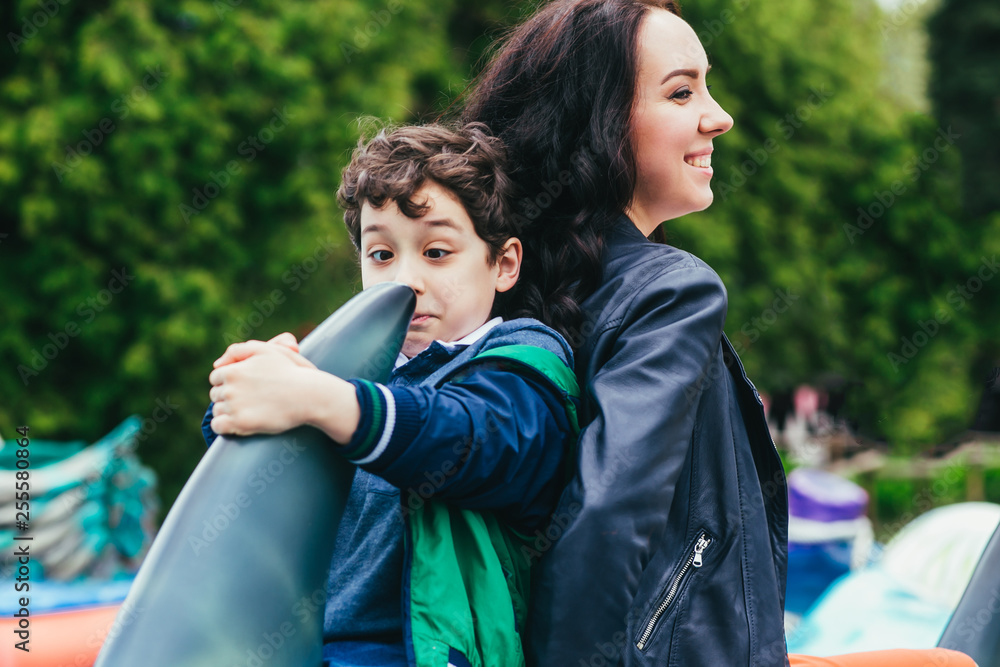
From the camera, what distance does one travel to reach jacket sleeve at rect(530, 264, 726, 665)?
134cm

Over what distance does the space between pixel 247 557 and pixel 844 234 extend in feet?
37.3

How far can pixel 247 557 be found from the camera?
4.06 ft

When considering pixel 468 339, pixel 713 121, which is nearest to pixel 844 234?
pixel 713 121

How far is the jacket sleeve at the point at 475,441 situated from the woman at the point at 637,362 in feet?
0.19

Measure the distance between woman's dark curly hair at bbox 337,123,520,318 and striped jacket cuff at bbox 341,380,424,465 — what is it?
43cm

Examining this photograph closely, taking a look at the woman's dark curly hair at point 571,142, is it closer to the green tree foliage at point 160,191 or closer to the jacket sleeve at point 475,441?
the jacket sleeve at point 475,441

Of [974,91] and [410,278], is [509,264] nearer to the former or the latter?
[410,278]

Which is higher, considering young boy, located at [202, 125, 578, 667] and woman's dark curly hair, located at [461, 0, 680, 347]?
woman's dark curly hair, located at [461, 0, 680, 347]

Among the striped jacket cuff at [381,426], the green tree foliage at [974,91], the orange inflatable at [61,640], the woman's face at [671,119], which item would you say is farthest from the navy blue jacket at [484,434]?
the green tree foliage at [974,91]

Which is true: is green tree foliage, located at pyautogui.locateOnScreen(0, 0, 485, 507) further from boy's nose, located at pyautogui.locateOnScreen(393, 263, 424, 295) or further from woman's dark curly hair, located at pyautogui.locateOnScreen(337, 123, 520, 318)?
boy's nose, located at pyautogui.locateOnScreen(393, 263, 424, 295)

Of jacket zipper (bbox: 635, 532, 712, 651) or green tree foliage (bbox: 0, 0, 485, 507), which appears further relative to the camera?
green tree foliage (bbox: 0, 0, 485, 507)

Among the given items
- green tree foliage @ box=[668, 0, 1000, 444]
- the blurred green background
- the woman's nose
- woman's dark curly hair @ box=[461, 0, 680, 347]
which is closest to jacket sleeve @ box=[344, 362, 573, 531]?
woman's dark curly hair @ box=[461, 0, 680, 347]

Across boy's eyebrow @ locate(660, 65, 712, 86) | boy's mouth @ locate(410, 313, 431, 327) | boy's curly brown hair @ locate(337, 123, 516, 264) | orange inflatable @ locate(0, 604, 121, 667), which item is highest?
boy's eyebrow @ locate(660, 65, 712, 86)

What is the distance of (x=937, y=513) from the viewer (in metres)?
3.91
